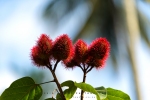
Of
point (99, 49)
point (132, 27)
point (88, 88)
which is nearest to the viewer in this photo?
point (88, 88)

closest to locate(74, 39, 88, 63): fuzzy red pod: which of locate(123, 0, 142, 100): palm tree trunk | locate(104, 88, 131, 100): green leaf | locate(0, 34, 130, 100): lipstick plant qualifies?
locate(0, 34, 130, 100): lipstick plant

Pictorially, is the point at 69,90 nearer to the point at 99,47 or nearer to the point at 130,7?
the point at 99,47

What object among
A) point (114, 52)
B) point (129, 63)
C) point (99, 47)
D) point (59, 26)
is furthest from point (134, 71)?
point (99, 47)

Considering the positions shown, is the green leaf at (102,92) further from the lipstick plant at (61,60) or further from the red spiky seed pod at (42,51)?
the red spiky seed pod at (42,51)

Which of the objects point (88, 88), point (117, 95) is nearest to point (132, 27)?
point (117, 95)

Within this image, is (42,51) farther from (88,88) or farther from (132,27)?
(132,27)
